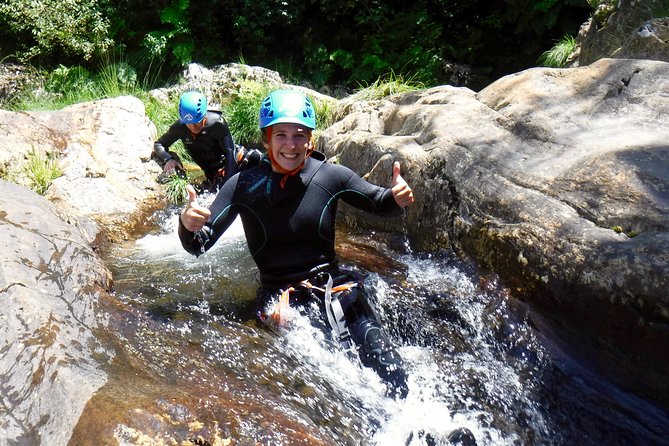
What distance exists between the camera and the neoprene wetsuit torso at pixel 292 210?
127 inches

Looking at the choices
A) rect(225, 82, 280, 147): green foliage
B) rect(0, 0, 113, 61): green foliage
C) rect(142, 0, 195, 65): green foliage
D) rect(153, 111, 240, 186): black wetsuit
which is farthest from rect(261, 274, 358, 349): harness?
rect(0, 0, 113, 61): green foliage

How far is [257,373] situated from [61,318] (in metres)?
0.92

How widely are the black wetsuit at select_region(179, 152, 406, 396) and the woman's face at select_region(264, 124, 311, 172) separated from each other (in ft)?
0.33

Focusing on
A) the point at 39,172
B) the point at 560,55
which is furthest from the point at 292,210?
the point at 560,55

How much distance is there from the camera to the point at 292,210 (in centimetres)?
326

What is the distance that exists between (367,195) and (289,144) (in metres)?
0.53

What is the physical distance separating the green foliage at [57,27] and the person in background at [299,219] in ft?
32.8

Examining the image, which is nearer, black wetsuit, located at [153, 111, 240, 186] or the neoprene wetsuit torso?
the neoprene wetsuit torso

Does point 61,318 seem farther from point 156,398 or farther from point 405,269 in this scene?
point 405,269

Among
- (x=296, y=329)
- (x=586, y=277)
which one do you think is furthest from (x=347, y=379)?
(x=586, y=277)

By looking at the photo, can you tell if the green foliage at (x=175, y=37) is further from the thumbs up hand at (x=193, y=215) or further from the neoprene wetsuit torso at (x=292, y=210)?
the thumbs up hand at (x=193, y=215)

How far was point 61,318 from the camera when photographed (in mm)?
2646

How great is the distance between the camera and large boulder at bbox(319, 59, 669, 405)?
2824 millimetres

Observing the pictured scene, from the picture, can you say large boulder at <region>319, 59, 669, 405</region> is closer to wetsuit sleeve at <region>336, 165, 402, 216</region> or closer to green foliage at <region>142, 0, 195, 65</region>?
wetsuit sleeve at <region>336, 165, 402, 216</region>
